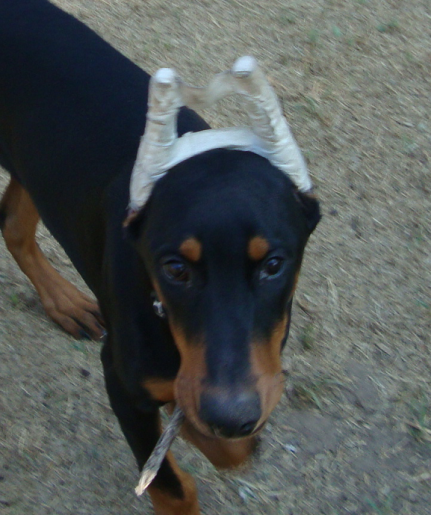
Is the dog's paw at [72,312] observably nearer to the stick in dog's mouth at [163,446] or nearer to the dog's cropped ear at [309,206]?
the stick in dog's mouth at [163,446]

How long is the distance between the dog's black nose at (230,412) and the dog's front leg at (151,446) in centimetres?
70

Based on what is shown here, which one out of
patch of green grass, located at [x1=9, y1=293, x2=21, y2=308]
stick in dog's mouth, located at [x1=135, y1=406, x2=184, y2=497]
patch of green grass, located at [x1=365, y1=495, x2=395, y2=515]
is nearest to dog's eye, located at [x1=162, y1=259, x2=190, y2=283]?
stick in dog's mouth, located at [x1=135, y1=406, x2=184, y2=497]

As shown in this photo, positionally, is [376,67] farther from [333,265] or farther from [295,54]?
[333,265]

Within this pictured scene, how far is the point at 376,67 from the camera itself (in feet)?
15.9

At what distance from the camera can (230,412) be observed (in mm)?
1760

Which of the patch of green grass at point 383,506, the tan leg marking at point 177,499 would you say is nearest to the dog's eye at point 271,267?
the tan leg marking at point 177,499

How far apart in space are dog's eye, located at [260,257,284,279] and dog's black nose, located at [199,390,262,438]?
324 millimetres

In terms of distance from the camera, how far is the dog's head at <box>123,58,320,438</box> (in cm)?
182

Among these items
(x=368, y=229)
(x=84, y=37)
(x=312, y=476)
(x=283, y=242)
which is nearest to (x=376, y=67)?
(x=368, y=229)

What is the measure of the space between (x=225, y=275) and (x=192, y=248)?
112mm

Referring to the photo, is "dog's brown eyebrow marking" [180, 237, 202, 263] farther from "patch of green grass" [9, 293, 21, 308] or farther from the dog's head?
"patch of green grass" [9, 293, 21, 308]

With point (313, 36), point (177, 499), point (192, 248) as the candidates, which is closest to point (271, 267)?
point (192, 248)

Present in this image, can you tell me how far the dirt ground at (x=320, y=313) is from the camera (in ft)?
10.0

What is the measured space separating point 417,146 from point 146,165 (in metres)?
2.90
